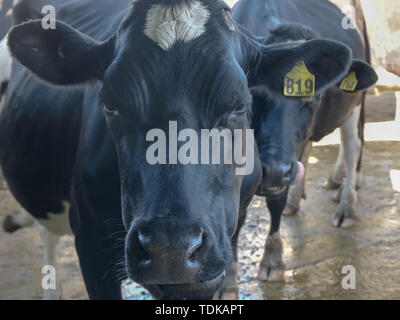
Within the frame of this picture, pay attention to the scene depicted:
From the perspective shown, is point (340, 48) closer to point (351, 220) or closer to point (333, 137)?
point (351, 220)

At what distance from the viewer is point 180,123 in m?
1.53

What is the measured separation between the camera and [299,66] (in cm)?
203

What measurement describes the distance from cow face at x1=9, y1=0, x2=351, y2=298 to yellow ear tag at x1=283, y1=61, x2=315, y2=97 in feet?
0.94

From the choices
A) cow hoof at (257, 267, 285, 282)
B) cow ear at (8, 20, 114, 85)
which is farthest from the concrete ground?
cow ear at (8, 20, 114, 85)

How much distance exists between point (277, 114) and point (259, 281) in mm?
1226

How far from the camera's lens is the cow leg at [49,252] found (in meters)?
3.13

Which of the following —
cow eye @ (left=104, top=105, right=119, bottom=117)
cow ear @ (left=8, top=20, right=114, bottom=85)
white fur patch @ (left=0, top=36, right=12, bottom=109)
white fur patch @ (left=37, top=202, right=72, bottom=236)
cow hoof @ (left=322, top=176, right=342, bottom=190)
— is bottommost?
cow hoof @ (left=322, top=176, right=342, bottom=190)

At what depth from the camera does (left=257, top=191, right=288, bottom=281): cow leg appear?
A: 3.48 meters

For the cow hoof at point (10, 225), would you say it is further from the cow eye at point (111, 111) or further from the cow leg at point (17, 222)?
the cow eye at point (111, 111)

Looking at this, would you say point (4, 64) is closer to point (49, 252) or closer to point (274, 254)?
point (49, 252)

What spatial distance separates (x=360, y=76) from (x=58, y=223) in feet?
6.37

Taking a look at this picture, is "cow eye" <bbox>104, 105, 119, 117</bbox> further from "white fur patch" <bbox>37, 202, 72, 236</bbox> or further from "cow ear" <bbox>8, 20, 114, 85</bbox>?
"white fur patch" <bbox>37, 202, 72, 236</bbox>

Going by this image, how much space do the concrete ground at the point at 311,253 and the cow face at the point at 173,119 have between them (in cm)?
181

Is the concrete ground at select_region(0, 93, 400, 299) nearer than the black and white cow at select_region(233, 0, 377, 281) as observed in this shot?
No
